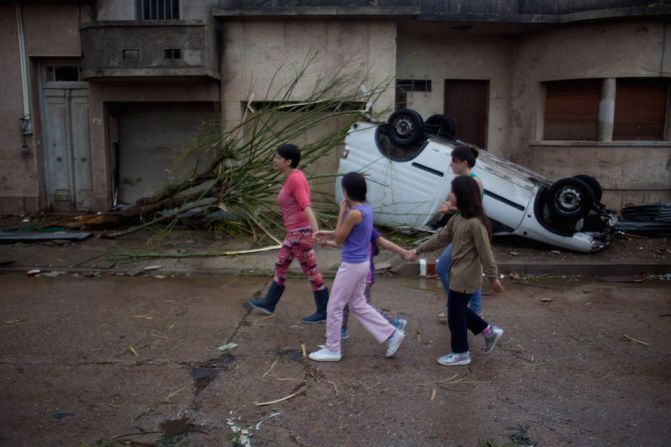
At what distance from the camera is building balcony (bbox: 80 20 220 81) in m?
10.5

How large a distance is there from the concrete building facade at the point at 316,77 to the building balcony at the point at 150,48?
0.03 metres

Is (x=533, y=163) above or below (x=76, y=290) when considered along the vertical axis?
above

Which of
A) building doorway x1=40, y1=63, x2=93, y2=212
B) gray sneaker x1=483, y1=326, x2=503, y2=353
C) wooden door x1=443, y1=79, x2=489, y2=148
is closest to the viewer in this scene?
gray sneaker x1=483, y1=326, x2=503, y2=353

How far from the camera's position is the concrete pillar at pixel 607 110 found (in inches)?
445

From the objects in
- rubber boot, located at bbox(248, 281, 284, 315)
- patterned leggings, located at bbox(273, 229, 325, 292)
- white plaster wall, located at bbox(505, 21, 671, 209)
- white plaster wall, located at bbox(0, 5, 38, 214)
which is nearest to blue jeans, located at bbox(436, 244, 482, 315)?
patterned leggings, located at bbox(273, 229, 325, 292)

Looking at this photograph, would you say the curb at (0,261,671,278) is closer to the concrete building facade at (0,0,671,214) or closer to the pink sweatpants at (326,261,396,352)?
the pink sweatpants at (326,261,396,352)

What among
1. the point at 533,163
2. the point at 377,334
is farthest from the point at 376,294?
the point at 533,163

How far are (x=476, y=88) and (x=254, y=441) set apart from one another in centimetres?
1090

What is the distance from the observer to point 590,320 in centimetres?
590

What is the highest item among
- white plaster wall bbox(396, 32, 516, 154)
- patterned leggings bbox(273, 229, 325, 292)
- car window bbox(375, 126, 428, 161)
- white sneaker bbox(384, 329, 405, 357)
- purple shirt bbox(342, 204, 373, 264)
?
white plaster wall bbox(396, 32, 516, 154)

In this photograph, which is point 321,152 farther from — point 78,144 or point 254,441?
point 254,441

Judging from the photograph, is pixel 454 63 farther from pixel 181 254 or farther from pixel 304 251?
pixel 304 251

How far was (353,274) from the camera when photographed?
4.61m

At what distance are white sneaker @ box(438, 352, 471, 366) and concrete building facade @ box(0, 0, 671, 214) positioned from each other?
23.6ft
